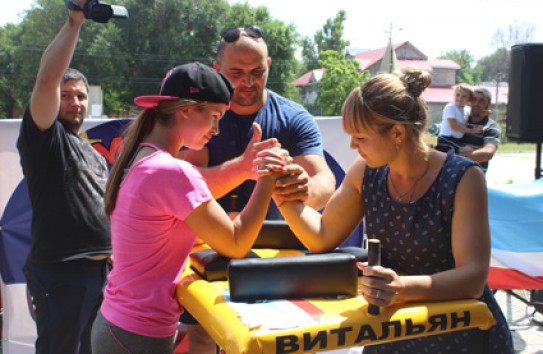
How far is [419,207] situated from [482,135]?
523 centimetres

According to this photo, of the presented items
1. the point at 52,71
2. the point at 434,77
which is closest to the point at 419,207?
the point at 52,71

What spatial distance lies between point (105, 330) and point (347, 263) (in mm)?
773

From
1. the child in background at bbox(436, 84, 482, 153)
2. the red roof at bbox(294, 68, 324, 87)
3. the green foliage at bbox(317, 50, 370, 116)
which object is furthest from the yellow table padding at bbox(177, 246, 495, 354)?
the red roof at bbox(294, 68, 324, 87)

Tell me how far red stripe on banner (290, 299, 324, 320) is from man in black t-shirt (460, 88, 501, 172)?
506cm

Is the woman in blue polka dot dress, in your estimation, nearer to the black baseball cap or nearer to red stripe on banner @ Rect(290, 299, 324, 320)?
red stripe on banner @ Rect(290, 299, 324, 320)

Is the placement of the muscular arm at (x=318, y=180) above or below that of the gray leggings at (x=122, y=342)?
above

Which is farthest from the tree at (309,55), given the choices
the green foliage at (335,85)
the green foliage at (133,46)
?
the green foliage at (335,85)

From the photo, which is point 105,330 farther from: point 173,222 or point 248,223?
point 248,223

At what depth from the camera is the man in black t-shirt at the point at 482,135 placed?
20.1 feet

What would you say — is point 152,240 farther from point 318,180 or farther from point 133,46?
point 133,46

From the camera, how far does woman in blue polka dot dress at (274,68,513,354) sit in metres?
1.59

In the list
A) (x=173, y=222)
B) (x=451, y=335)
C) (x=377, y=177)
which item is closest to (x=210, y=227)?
(x=173, y=222)

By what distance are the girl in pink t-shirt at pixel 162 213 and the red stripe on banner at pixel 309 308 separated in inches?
11.8

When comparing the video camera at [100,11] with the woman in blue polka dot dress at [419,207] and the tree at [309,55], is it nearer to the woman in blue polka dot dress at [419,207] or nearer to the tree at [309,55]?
the woman in blue polka dot dress at [419,207]
